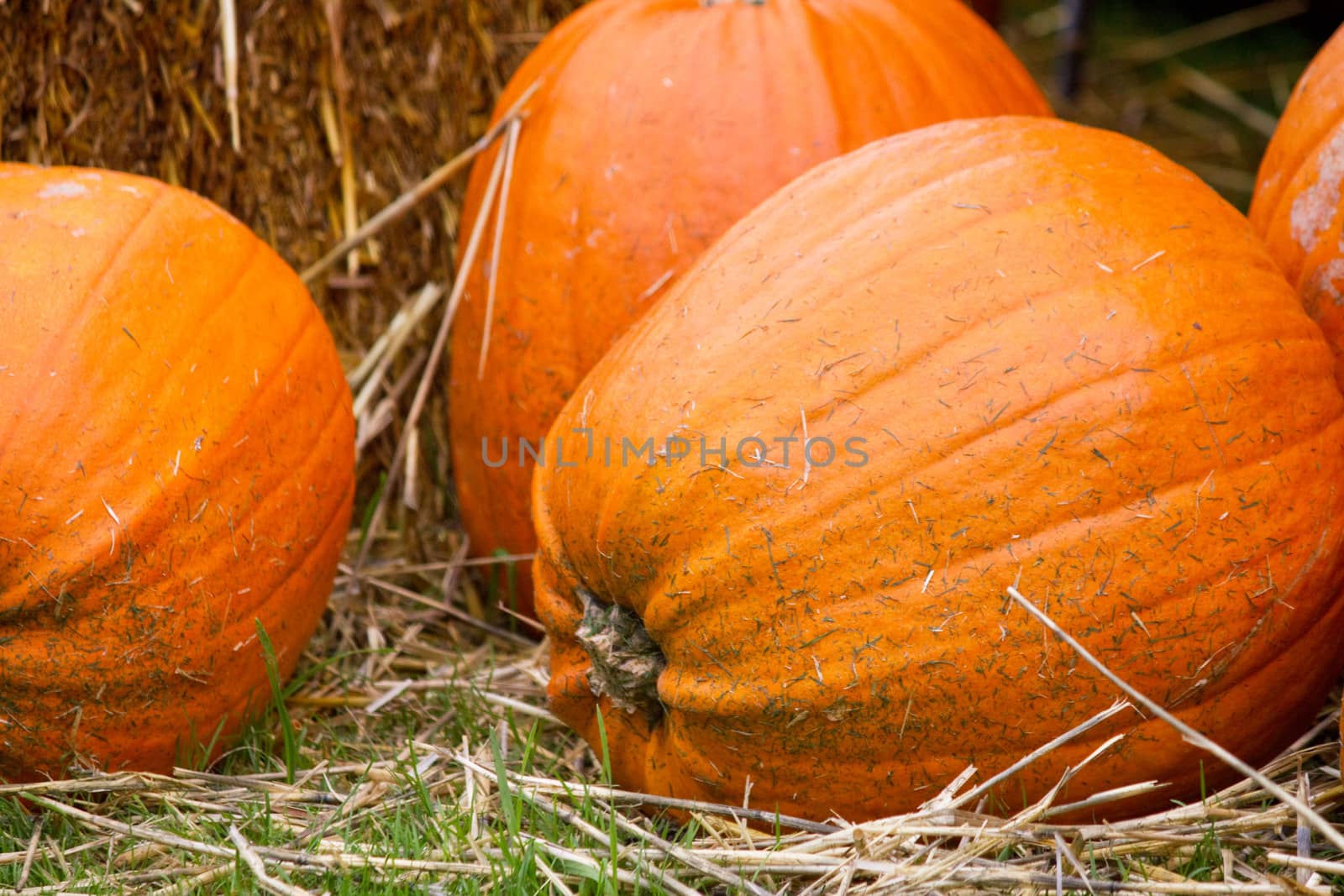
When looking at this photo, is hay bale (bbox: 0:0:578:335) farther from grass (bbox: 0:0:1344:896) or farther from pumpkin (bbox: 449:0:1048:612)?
grass (bbox: 0:0:1344:896)

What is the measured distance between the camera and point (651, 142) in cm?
227

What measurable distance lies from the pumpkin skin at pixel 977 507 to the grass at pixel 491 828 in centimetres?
8

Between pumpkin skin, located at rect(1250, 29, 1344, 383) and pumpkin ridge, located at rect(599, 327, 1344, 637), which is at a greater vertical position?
pumpkin skin, located at rect(1250, 29, 1344, 383)

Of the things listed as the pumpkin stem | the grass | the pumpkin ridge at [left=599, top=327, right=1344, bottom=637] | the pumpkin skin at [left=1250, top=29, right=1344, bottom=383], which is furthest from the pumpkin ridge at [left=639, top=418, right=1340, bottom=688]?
the pumpkin skin at [left=1250, top=29, right=1344, bottom=383]

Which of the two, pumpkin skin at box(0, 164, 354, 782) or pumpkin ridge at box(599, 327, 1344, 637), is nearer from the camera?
pumpkin ridge at box(599, 327, 1344, 637)

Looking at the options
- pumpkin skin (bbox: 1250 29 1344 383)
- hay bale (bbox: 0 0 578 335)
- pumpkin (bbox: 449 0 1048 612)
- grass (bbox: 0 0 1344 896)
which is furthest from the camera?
hay bale (bbox: 0 0 578 335)

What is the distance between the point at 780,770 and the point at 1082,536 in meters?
0.48

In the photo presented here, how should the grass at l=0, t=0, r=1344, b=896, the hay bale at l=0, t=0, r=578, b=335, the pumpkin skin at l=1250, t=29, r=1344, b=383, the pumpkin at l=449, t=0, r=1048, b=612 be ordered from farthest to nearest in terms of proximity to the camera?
the hay bale at l=0, t=0, r=578, b=335, the pumpkin at l=449, t=0, r=1048, b=612, the pumpkin skin at l=1250, t=29, r=1344, b=383, the grass at l=0, t=0, r=1344, b=896

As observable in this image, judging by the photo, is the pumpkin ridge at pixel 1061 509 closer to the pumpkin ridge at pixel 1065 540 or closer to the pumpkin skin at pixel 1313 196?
the pumpkin ridge at pixel 1065 540

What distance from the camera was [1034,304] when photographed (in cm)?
160

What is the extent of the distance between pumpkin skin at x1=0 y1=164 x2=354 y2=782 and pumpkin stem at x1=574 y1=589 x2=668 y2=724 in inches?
21.9

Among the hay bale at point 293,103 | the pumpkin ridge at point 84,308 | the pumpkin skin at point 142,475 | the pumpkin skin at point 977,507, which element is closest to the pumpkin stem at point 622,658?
the pumpkin skin at point 977,507

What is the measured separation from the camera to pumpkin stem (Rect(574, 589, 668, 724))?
67.2 inches

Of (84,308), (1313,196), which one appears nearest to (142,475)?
(84,308)
